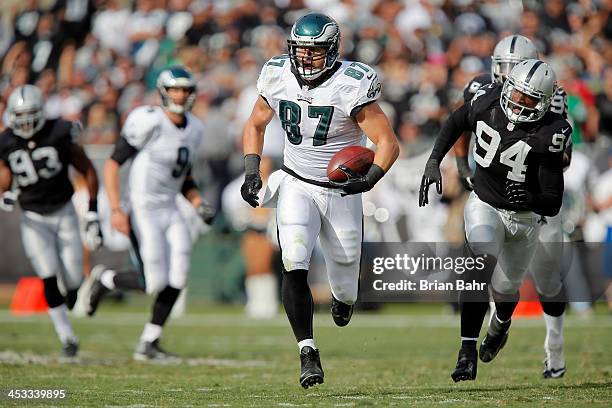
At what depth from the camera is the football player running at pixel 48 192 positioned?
26.6 feet

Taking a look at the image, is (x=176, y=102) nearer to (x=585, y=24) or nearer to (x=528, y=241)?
(x=528, y=241)

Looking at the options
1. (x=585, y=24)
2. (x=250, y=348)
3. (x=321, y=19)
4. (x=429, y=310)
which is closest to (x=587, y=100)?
(x=585, y=24)

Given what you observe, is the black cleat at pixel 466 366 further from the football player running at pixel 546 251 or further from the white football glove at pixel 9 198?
the white football glove at pixel 9 198

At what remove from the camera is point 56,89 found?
15102 millimetres

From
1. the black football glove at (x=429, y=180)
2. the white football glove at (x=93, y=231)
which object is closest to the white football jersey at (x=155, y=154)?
the white football glove at (x=93, y=231)

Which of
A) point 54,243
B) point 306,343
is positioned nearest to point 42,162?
point 54,243

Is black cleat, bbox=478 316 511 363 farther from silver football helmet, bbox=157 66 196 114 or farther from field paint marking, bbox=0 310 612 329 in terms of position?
field paint marking, bbox=0 310 612 329

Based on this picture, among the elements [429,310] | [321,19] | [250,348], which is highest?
[321,19]

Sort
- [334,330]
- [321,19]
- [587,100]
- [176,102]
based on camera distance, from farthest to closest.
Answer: [587,100]
[334,330]
[176,102]
[321,19]

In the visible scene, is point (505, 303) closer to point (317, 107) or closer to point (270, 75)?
point (317, 107)

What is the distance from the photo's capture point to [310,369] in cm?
557

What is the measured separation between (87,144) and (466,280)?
8.24 metres

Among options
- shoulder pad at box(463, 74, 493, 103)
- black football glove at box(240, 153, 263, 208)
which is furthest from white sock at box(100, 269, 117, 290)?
shoulder pad at box(463, 74, 493, 103)

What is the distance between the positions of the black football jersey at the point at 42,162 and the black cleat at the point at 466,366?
348cm
